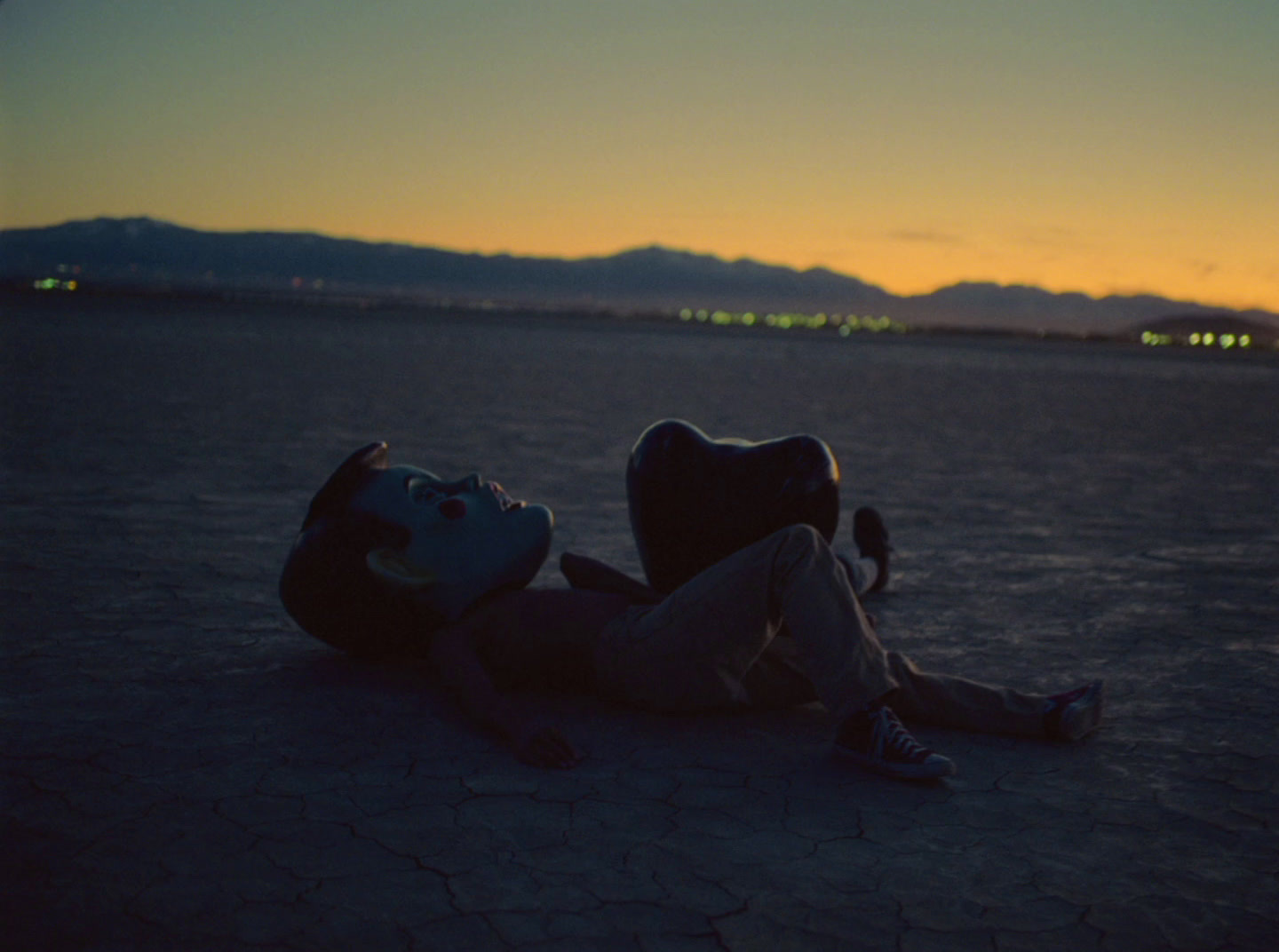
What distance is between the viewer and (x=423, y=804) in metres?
3.22

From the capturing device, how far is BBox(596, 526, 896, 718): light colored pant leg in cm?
339

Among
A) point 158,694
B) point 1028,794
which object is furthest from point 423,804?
point 1028,794

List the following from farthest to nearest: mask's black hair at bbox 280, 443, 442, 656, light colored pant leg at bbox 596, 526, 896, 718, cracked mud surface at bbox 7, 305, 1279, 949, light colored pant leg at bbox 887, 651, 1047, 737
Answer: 1. mask's black hair at bbox 280, 443, 442, 656
2. light colored pant leg at bbox 887, 651, 1047, 737
3. light colored pant leg at bbox 596, 526, 896, 718
4. cracked mud surface at bbox 7, 305, 1279, 949

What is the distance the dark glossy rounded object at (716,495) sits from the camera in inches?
169

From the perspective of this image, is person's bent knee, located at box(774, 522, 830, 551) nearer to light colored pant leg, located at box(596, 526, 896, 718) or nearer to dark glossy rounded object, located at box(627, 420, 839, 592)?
light colored pant leg, located at box(596, 526, 896, 718)

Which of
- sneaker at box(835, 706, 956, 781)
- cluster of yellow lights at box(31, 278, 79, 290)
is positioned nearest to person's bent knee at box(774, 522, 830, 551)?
sneaker at box(835, 706, 956, 781)

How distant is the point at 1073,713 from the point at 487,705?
1782 mm

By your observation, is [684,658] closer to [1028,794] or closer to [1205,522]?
[1028,794]

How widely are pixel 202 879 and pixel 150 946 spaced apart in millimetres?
292

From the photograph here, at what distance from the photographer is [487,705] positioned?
353cm

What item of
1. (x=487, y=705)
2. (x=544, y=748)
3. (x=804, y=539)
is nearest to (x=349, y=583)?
(x=487, y=705)

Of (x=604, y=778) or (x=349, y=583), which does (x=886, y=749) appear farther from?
(x=349, y=583)

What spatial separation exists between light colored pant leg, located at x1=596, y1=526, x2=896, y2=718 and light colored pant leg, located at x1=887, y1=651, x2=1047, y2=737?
38 centimetres

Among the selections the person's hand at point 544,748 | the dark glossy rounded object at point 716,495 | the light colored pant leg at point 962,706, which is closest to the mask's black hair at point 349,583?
the person's hand at point 544,748
